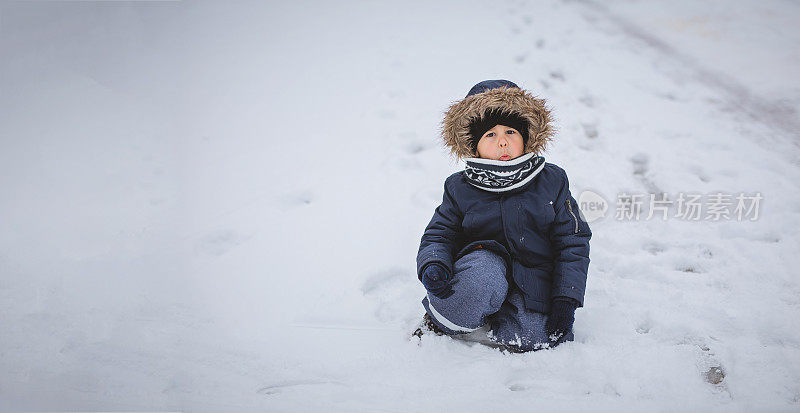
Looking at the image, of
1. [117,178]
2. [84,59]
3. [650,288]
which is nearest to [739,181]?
[650,288]

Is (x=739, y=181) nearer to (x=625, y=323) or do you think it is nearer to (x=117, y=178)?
(x=625, y=323)

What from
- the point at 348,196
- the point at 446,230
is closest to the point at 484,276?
the point at 446,230

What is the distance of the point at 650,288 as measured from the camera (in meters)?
1.58

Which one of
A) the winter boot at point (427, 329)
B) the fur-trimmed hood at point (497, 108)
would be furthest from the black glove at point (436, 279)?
the fur-trimmed hood at point (497, 108)

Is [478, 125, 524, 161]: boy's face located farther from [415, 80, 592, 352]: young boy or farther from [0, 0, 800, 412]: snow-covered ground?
[0, 0, 800, 412]: snow-covered ground

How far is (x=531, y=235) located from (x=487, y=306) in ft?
0.79

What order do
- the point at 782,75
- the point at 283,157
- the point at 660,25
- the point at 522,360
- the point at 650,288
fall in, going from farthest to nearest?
the point at 660,25, the point at 782,75, the point at 283,157, the point at 650,288, the point at 522,360

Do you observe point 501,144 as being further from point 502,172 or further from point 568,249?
point 568,249

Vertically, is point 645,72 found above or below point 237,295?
above

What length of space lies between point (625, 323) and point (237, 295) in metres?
1.32

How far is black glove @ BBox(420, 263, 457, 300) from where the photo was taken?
A: 1.20 m

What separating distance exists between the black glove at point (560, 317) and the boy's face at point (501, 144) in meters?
0.42

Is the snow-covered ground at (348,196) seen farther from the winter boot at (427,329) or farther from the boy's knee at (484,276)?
the boy's knee at (484,276)

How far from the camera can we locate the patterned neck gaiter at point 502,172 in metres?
1.21
